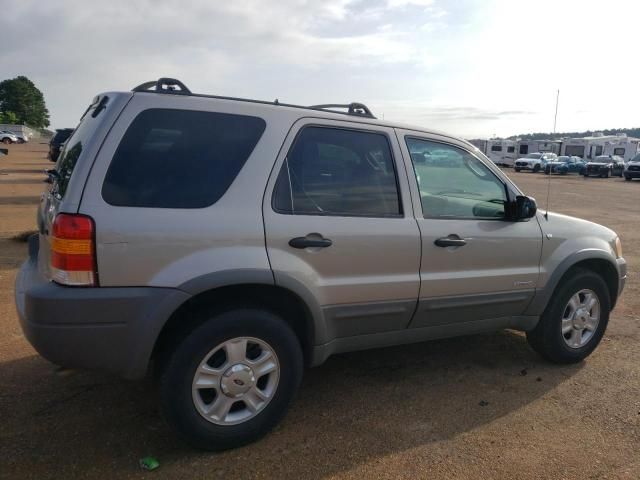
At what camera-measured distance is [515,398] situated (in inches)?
148

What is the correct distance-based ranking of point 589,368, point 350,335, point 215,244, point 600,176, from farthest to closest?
point 600,176, point 589,368, point 350,335, point 215,244

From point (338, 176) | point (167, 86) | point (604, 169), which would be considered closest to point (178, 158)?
point (167, 86)

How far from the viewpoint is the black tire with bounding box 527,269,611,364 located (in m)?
4.25

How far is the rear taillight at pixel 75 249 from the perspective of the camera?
2.58m

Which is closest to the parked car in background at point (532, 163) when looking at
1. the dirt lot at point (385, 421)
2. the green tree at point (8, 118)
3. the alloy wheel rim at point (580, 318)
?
the alloy wheel rim at point (580, 318)

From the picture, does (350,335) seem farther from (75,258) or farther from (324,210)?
(75,258)

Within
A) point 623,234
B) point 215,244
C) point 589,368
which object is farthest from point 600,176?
point 215,244

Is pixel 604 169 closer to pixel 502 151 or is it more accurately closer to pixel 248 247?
pixel 502 151

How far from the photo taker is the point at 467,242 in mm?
3664

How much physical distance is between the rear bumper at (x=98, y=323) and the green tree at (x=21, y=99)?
388 ft

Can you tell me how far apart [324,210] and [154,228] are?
98 centimetres

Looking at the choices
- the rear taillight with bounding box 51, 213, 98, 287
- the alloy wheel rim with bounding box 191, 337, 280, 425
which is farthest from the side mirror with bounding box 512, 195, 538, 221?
the rear taillight with bounding box 51, 213, 98, 287

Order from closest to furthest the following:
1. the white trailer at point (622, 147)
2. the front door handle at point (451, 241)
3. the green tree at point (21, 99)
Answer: the front door handle at point (451, 241) → the white trailer at point (622, 147) → the green tree at point (21, 99)

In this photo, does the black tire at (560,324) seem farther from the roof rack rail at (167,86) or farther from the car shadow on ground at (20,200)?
the car shadow on ground at (20,200)
